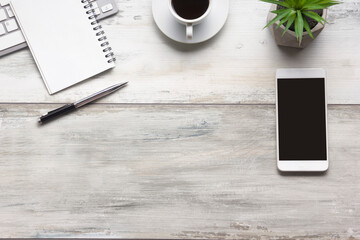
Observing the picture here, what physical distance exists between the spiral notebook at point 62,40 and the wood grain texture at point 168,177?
0.07 meters

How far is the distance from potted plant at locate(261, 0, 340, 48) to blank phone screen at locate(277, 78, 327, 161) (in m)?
0.10

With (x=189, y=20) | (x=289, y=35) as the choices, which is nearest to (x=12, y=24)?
(x=189, y=20)

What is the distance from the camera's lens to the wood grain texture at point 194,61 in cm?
77

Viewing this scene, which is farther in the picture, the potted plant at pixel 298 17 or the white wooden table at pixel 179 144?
the white wooden table at pixel 179 144

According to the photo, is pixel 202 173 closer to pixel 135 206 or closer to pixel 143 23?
pixel 135 206

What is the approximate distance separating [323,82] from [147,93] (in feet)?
1.19

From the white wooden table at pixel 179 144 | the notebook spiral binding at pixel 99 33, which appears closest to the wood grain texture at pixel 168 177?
the white wooden table at pixel 179 144

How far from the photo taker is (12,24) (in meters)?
0.77

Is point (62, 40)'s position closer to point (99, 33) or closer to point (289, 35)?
point (99, 33)

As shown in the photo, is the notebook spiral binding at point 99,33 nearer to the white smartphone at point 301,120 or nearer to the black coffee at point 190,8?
the black coffee at point 190,8

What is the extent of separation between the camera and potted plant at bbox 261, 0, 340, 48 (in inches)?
25.6

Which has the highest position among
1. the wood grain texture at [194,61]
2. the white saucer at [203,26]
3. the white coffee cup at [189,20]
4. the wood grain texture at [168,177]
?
the white coffee cup at [189,20]

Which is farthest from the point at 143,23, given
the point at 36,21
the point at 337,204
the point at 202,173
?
the point at 337,204

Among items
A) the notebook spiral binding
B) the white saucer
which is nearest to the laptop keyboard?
the notebook spiral binding
